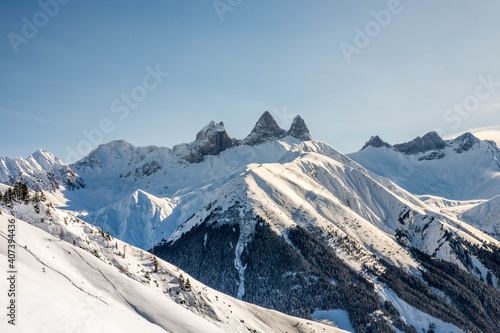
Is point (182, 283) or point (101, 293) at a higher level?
point (101, 293)

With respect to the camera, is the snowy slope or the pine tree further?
the pine tree

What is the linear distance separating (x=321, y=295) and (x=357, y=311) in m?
13.3

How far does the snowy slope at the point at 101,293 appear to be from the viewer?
29125 mm

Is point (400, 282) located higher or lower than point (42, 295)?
lower

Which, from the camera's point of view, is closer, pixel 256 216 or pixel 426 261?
pixel 256 216

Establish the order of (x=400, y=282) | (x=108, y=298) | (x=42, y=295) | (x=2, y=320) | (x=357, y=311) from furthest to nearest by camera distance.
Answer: (x=400, y=282)
(x=357, y=311)
(x=108, y=298)
(x=42, y=295)
(x=2, y=320)

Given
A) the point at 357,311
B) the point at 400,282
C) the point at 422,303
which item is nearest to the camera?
the point at 357,311

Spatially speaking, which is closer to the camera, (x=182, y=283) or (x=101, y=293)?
(x=101, y=293)

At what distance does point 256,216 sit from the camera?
16675 cm

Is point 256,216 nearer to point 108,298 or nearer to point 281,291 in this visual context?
point 281,291

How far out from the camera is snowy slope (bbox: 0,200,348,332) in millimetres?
29125

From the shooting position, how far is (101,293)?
4241 cm

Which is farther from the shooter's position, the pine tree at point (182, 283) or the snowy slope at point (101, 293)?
the pine tree at point (182, 283)

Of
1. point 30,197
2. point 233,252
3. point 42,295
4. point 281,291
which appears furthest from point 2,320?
point 233,252
